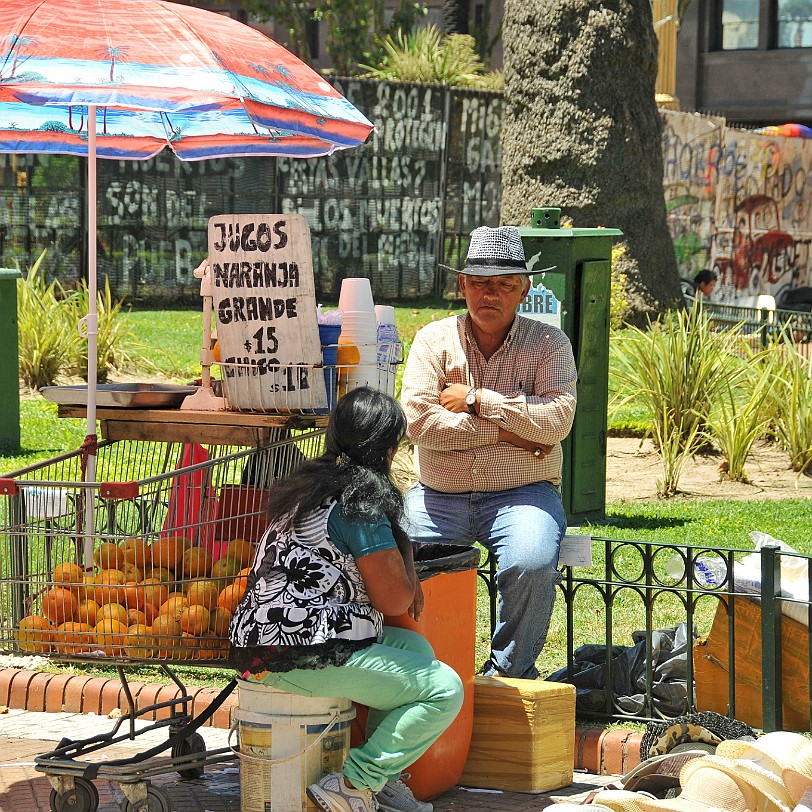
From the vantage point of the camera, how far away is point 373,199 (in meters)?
19.5

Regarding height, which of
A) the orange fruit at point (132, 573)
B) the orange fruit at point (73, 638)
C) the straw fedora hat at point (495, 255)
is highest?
the straw fedora hat at point (495, 255)

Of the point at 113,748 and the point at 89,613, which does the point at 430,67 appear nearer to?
the point at 113,748

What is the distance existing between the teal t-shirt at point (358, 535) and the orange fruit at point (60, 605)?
0.90m

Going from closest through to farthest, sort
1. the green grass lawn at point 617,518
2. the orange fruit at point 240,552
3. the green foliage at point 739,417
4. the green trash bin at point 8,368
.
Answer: the orange fruit at point 240,552 → the green grass lawn at point 617,518 → the green foliage at point 739,417 → the green trash bin at point 8,368

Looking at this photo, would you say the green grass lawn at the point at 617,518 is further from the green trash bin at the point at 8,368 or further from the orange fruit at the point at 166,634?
the orange fruit at the point at 166,634

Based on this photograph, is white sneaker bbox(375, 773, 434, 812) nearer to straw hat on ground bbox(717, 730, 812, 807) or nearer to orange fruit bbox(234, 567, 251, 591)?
orange fruit bbox(234, 567, 251, 591)

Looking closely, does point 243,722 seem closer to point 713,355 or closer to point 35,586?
point 35,586

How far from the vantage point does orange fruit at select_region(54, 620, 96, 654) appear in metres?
4.44

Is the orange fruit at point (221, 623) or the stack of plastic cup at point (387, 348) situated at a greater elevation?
the stack of plastic cup at point (387, 348)

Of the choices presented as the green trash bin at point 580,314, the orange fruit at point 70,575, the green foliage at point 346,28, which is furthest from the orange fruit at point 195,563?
the green foliage at point 346,28

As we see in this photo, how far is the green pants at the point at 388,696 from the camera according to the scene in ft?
13.8

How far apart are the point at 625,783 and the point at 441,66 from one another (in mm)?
20989

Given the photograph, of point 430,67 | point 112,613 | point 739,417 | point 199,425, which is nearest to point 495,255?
point 199,425

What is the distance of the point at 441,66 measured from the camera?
24297mm
